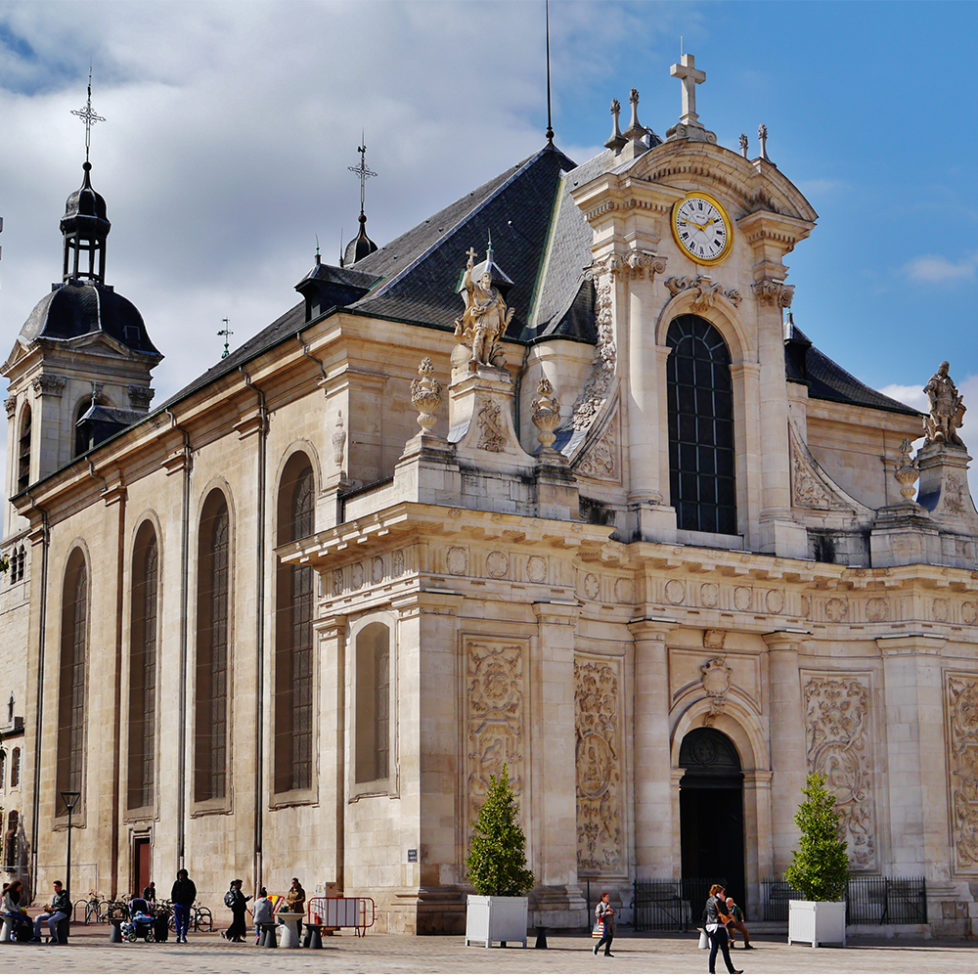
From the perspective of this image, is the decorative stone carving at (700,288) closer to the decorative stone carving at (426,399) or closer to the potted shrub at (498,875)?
the decorative stone carving at (426,399)

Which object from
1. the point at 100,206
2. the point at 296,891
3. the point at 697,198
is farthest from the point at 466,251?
the point at 100,206

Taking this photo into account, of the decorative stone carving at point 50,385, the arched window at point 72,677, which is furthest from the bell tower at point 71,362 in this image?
the arched window at point 72,677

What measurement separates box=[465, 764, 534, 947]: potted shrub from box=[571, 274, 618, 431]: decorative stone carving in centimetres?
975

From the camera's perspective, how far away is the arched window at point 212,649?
137 feet

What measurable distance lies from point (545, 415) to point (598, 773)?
25.1 ft

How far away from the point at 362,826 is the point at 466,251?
49.5 ft

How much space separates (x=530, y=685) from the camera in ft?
108

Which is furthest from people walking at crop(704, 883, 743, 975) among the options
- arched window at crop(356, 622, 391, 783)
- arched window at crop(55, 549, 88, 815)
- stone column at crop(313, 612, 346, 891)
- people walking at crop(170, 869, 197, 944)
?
arched window at crop(55, 549, 88, 815)

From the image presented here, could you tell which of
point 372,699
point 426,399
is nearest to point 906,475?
point 426,399

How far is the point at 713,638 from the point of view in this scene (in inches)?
1431

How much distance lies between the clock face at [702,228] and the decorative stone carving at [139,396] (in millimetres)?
30803

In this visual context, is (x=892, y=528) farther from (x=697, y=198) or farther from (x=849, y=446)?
(x=697, y=198)

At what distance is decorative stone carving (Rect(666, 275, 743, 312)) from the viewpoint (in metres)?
37.6

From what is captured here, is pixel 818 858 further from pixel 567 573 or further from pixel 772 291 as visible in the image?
pixel 772 291
